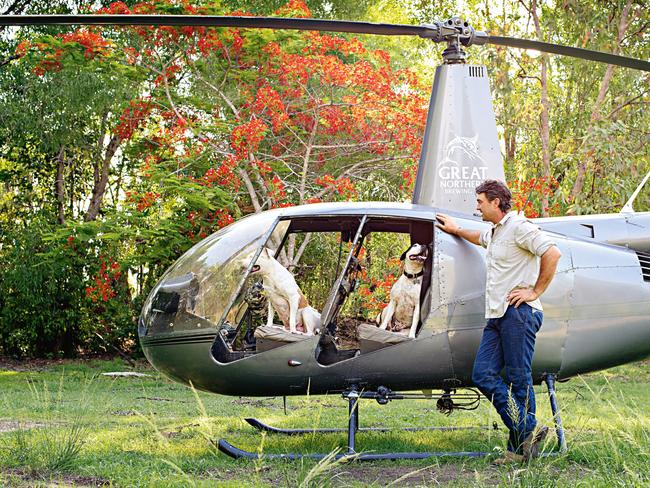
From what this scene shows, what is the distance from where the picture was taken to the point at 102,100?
40.9 feet

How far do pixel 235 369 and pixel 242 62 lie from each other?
26.2 ft

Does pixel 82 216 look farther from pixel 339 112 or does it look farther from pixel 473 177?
pixel 473 177

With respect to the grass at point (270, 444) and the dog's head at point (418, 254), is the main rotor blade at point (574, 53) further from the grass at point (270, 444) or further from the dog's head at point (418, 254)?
the grass at point (270, 444)

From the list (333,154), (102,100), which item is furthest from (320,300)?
(102,100)

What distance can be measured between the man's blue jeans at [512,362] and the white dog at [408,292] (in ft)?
2.44

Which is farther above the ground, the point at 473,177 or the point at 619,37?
the point at 619,37

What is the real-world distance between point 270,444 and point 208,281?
142cm

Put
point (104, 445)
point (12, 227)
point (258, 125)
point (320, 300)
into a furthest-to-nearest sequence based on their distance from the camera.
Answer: point (12, 227)
point (320, 300)
point (258, 125)
point (104, 445)

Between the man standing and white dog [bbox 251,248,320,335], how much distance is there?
1336 millimetres

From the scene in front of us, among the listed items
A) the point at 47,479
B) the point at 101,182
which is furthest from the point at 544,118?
the point at 47,479

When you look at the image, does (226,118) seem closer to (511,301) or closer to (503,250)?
(503,250)

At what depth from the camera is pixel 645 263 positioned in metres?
6.07

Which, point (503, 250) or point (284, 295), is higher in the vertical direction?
point (503, 250)

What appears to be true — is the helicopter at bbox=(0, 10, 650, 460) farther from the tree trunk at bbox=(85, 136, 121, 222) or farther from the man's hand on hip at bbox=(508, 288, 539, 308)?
the tree trunk at bbox=(85, 136, 121, 222)
